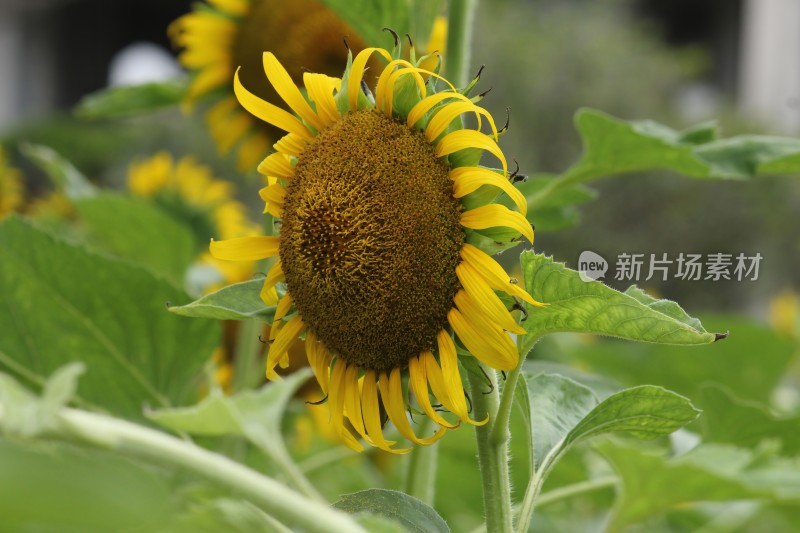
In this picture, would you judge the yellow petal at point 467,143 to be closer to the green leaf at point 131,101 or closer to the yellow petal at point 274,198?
the yellow petal at point 274,198

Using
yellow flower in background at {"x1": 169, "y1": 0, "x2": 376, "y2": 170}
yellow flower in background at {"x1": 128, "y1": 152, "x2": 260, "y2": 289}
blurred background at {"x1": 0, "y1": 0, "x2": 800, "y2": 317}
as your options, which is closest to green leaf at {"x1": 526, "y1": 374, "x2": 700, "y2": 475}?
yellow flower in background at {"x1": 169, "y1": 0, "x2": 376, "y2": 170}

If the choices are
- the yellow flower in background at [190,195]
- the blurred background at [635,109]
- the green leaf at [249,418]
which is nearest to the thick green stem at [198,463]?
the green leaf at [249,418]

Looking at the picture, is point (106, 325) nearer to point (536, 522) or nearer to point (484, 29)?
point (536, 522)

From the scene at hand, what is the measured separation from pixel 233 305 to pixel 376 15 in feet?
0.76

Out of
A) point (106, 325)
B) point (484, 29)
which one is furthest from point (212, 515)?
point (484, 29)

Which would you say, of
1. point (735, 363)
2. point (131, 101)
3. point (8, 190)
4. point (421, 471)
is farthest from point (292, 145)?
point (8, 190)

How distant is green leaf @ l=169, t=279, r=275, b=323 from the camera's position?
15.4 inches

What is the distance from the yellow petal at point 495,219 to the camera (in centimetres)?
36

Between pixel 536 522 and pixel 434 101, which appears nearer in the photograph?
pixel 434 101

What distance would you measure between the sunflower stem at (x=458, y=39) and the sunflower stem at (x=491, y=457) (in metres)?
0.22

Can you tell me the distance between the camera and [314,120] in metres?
0.40

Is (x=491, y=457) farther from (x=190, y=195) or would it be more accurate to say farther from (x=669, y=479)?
(x=190, y=195)

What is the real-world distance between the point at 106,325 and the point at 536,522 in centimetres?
42

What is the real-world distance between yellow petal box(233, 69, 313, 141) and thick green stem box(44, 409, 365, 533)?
17 cm
